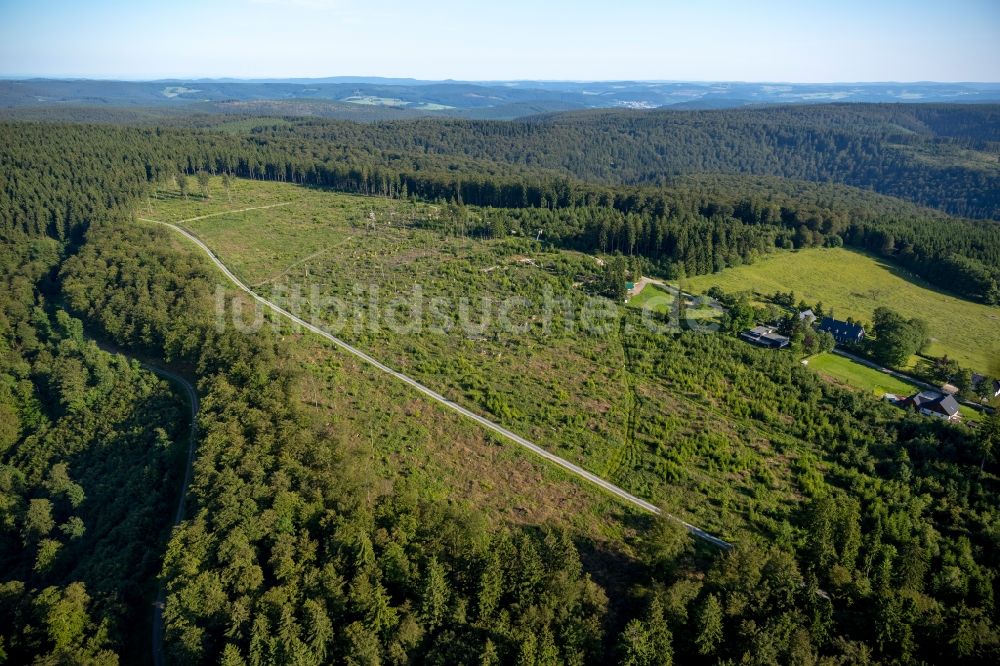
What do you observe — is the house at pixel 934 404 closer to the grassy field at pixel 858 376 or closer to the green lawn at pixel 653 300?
the grassy field at pixel 858 376

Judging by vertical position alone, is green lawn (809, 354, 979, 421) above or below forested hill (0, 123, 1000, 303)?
below

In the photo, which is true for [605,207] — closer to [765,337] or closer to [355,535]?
[765,337]

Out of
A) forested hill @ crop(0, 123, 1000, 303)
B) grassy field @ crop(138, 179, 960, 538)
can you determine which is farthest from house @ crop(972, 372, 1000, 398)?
forested hill @ crop(0, 123, 1000, 303)

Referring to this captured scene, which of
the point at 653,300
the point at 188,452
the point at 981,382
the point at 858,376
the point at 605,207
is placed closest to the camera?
the point at 188,452

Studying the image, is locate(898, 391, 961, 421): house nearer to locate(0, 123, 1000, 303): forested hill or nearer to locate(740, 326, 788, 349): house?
locate(740, 326, 788, 349): house

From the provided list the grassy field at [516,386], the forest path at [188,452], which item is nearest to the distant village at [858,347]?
the grassy field at [516,386]

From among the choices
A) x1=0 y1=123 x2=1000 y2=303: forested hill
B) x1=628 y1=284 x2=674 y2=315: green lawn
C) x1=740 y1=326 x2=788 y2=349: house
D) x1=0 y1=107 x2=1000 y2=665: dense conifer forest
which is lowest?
x1=0 y1=107 x2=1000 y2=665: dense conifer forest

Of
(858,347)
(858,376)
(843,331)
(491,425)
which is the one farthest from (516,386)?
(843,331)
